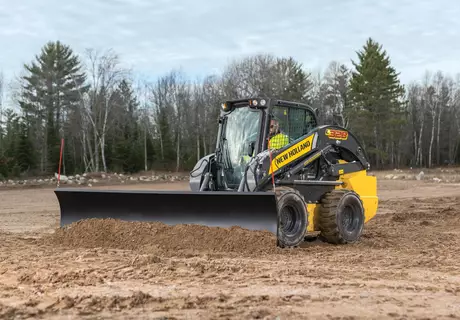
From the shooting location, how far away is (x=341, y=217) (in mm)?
8734

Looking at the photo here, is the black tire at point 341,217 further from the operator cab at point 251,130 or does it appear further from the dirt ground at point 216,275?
the operator cab at point 251,130

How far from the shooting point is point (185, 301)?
4727mm

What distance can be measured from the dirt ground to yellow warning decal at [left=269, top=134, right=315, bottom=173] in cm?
117

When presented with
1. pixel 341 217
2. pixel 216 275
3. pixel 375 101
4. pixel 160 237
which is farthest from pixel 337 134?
pixel 375 101

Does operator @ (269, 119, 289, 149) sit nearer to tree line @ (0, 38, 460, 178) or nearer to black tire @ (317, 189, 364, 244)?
black tire @ (317, 189, 364, 244)

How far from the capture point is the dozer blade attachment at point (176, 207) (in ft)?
24.7

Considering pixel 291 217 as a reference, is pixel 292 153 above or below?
above

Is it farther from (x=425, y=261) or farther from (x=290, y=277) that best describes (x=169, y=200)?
(x=425, y=261)

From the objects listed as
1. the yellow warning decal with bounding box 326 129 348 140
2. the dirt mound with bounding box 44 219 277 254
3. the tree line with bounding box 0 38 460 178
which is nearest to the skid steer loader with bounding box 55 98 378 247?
the yellow warning decal with bounding box 326 129 348 140

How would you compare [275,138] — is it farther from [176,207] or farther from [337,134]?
[176,207]

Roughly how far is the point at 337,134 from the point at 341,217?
1.51 m

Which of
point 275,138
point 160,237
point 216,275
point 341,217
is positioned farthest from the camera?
point 341,217

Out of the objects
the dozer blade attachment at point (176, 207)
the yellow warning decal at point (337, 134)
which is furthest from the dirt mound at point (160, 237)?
the yellow warning decal at point (337, 134)

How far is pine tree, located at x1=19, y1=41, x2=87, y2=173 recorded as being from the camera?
46.2 metres
